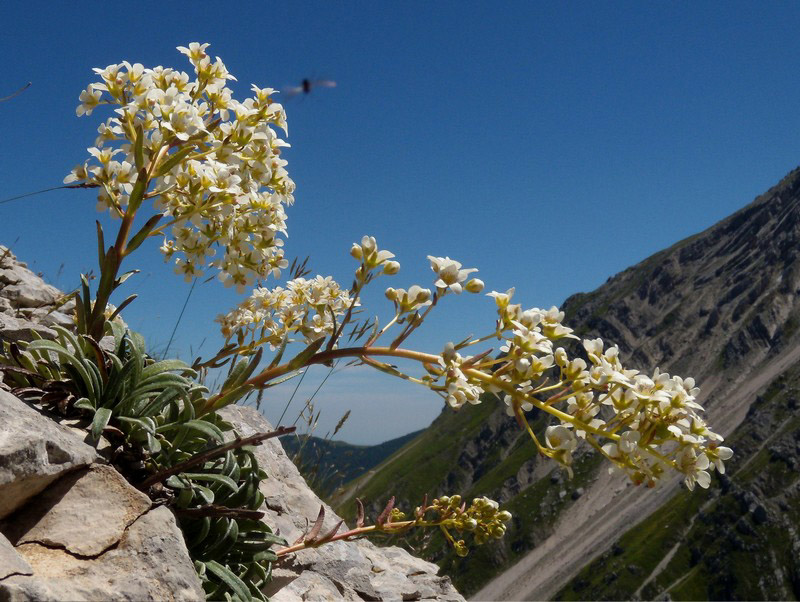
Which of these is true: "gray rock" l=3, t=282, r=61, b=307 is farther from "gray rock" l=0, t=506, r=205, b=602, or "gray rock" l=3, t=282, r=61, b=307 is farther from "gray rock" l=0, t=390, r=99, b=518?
"gray rock" l=0, t=506, r=205, b=602

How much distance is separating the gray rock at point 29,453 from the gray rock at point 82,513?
0.26 feet

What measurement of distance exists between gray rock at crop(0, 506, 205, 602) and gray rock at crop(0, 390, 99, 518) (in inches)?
12.7

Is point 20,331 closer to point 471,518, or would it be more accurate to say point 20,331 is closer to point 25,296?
point 471,518

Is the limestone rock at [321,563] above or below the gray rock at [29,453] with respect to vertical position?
below

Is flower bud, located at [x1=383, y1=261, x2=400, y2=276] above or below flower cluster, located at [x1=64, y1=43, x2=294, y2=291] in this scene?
below

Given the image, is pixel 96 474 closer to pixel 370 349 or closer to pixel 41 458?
pixel 41 458

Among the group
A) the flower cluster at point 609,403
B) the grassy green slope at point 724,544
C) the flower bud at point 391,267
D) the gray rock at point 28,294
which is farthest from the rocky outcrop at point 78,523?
the grassy green slope at point 724,544

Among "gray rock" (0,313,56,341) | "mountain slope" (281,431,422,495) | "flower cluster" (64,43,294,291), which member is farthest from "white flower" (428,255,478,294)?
"mountain slope" (281,431,422,495)

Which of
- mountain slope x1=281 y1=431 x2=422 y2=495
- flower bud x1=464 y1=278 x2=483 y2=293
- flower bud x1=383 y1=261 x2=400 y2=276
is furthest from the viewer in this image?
mountain slope x1=281 y1=431 x2=422 y2=495

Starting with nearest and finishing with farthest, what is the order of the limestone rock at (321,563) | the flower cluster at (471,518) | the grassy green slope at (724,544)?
the flower cluster at (471,518), the limestone rock at (321,563), the grassy green slope at (724,544)

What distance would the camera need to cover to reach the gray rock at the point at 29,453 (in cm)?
368

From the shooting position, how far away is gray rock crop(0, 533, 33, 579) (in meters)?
3.15

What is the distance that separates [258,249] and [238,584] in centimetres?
231

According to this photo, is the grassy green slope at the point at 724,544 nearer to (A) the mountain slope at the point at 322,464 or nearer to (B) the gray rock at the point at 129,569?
(A) the mountain slope at the point at 322,464
